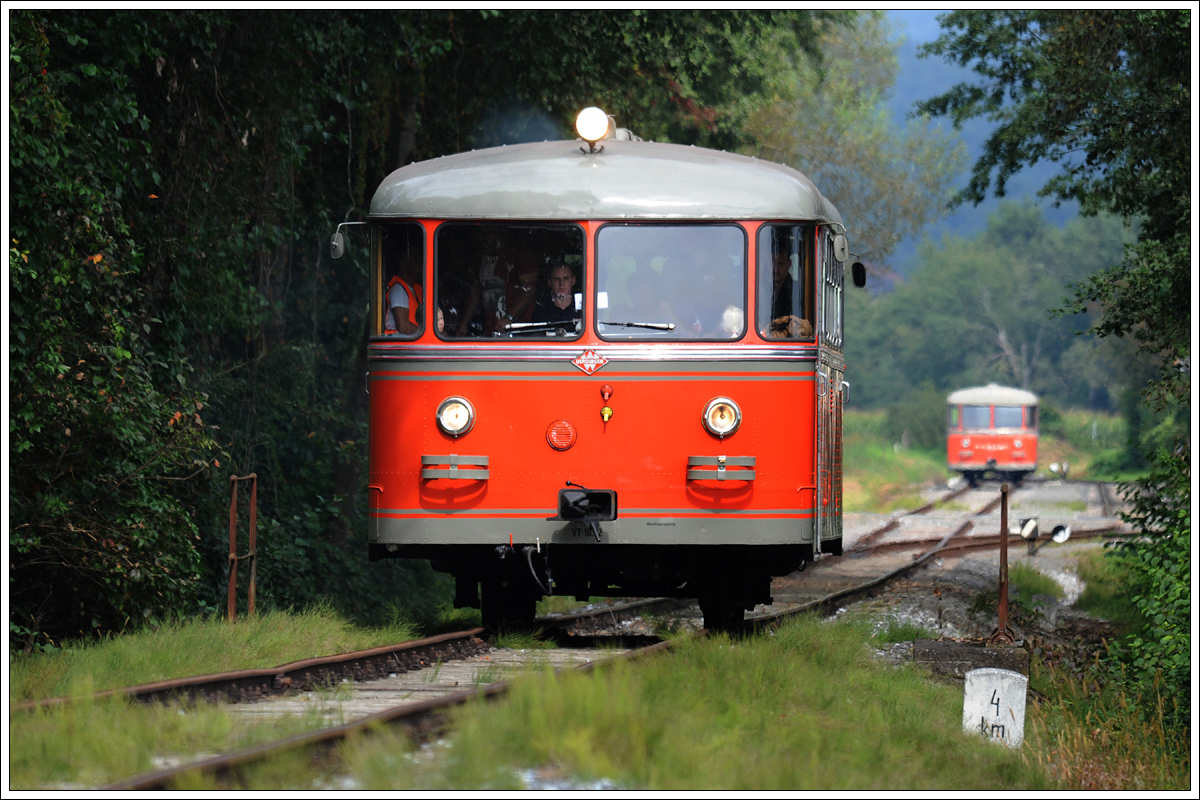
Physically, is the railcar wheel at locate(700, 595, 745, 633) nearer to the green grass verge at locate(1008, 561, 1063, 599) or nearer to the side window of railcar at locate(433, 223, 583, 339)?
the side window of railcar at locate(433, 223, 583, 339)

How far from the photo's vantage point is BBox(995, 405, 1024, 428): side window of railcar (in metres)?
45.5

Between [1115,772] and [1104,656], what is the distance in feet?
20.2

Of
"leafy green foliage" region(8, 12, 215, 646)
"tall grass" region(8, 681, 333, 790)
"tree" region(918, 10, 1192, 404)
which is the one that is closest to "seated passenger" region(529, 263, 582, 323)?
"leafy green foliage" region(8, 12, 215, 646)

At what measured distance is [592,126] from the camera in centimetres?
1005

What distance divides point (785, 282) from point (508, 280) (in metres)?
1.75

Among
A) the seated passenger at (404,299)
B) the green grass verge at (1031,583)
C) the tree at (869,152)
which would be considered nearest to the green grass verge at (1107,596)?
the green grass verge at (1031,583)

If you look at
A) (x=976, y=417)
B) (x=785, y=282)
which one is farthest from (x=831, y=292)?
(x=976, y=417)

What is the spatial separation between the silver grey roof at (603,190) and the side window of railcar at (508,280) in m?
0.13

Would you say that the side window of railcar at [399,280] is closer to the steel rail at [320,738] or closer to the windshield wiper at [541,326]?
the windshield wiper at [541,326]

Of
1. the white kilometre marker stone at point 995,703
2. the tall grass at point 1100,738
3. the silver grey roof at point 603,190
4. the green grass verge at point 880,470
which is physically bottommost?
the green grass verge at point 880,470

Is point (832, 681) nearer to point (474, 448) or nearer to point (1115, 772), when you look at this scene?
point (1115, 772)

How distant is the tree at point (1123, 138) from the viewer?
13281mm

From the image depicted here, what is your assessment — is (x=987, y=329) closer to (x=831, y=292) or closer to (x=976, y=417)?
(x=976, y=417)

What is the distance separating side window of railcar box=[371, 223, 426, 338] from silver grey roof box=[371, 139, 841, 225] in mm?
141
